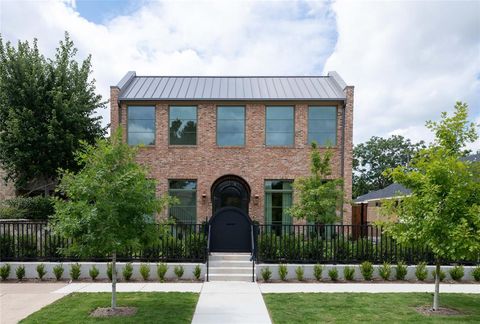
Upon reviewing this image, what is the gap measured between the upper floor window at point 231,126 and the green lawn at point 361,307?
9221 millimetres

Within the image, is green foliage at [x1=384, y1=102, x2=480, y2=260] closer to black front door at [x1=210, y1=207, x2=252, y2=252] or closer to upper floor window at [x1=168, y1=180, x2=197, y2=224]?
black front door at [x1=210, y1=207, x2=252, y2=252]

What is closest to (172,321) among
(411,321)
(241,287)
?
(241,287)

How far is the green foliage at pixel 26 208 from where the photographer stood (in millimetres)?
15820

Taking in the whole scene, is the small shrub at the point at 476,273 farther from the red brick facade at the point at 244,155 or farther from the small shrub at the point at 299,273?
the red brick facade at the point at 244,155

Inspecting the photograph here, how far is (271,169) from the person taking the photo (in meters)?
17.4

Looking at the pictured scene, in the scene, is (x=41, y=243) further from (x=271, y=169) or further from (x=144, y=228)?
(x=271, y=169)

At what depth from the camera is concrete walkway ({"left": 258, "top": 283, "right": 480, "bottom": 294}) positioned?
10.2 meters

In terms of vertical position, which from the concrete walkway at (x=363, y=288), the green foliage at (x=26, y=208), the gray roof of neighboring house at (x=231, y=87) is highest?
the gray roof of neighboring house at (x=231, y=87)

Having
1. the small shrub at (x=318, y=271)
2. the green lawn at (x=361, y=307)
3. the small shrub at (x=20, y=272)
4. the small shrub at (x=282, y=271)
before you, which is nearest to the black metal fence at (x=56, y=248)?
the small shrub at (x=20, y=272)

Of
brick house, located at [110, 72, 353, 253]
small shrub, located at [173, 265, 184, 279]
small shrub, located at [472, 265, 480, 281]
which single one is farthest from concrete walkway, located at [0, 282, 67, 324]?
small shrub, located at [472, 265, 480, 281]

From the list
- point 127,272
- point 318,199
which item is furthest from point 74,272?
point 318,199

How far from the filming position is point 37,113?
17.6 meters

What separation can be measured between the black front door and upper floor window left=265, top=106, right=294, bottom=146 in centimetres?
460

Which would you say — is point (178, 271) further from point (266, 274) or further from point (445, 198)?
point (445, 198)
